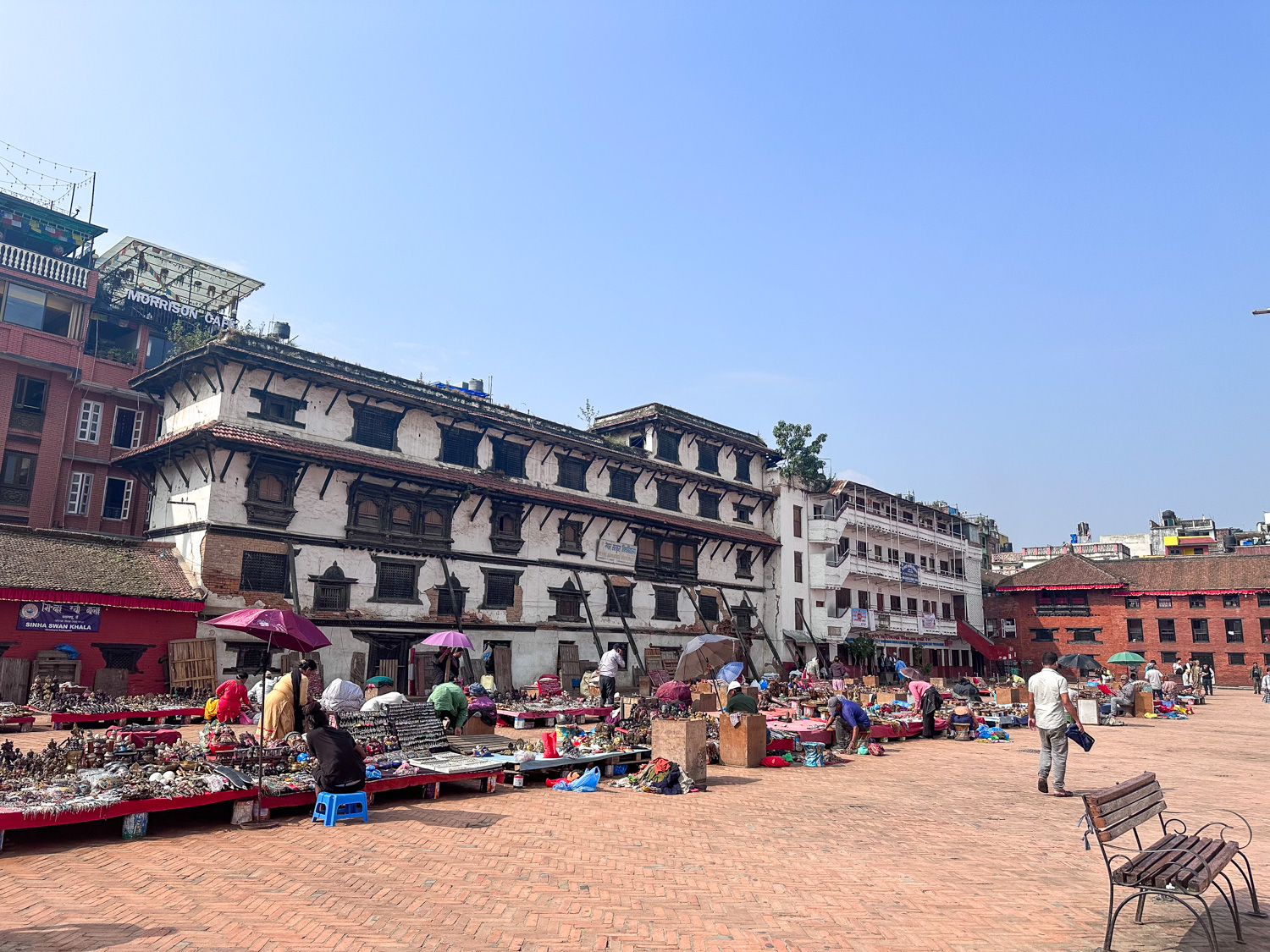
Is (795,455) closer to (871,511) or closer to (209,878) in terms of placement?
(871,511)

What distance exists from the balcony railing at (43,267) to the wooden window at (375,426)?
A: 12.7 m

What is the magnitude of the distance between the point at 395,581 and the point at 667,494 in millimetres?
15977

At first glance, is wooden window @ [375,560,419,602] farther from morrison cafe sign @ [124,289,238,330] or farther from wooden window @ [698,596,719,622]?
wooden window @ [698,596,719,622]

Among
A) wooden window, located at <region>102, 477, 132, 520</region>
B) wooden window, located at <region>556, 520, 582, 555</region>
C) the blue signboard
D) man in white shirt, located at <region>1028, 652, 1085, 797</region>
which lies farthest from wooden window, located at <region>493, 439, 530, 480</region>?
man in white shirt, located at <region>1028, 652, 1085, 797</region>

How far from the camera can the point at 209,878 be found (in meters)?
7.38

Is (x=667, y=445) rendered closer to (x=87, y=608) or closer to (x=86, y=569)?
(x=86, y=569)

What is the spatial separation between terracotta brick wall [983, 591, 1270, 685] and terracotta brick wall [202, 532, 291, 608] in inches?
2071

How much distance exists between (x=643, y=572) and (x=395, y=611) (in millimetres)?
13071

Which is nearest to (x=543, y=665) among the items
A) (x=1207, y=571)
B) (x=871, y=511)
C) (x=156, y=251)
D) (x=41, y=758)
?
(x=41, y=758)

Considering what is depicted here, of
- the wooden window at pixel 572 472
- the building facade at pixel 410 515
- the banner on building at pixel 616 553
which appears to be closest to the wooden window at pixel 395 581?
the building facade at pixel 410 515

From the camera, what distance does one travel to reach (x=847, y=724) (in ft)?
61.1

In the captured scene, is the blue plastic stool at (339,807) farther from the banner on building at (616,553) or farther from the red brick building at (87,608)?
the banner on building at (616,553)

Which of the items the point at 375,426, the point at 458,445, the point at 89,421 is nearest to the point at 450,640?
the point at 375,426

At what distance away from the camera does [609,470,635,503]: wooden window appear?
36650 millimetres
